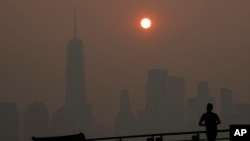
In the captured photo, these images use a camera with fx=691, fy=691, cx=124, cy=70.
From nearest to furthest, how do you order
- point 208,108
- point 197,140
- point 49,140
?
point 49,140 < point 208,108 < point 197,140

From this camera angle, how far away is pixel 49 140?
14.6 meters

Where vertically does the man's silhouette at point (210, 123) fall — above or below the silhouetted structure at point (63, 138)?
above

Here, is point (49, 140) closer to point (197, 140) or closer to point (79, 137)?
point (79, 137)

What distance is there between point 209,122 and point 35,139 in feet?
24.1

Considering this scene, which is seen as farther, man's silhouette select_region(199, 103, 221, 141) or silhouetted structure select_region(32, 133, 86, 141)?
man's silhouette select_region(199, 103, 221, 141)

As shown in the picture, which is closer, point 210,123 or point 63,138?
point 63,138

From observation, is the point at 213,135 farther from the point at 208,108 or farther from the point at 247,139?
the point at 247,139

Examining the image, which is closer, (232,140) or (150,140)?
(232,140)

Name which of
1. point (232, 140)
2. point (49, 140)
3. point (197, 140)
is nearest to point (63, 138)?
point (49, 140)

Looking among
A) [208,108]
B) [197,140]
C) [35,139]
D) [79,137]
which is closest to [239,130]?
[79,137]

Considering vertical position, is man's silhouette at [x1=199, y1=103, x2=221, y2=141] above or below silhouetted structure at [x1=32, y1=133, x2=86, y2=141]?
above

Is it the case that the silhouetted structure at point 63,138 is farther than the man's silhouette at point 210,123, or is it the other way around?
the man's silhouette at point 210,123

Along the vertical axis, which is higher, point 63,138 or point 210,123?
point 210,123

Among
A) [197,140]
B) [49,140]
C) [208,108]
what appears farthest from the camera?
[197,140]
